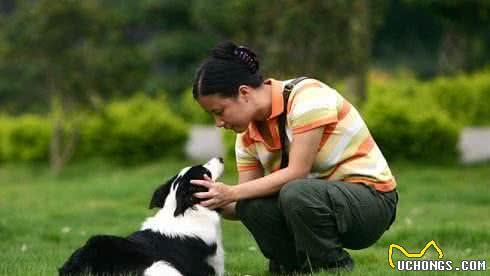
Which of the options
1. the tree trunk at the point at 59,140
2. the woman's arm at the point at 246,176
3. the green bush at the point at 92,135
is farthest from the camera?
the green bush at the point at 92,135

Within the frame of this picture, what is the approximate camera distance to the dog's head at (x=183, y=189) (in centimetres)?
491

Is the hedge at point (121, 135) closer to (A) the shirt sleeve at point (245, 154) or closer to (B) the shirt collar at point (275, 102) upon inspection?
(A) the shirt sleeve at point (245, 154)

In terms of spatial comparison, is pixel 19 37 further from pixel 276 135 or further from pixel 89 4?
pixel 276 135

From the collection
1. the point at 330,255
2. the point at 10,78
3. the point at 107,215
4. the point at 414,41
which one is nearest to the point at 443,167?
the point at 107,215

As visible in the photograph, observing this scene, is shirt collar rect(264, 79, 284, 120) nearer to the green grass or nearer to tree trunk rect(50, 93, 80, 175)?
the green grass

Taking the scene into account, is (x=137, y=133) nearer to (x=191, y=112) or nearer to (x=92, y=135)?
(x=92, y=135)

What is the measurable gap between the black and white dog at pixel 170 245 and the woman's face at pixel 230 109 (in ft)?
1.12

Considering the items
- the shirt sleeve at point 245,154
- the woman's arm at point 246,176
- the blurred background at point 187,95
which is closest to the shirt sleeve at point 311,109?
the shirt sleeve at point 245,154

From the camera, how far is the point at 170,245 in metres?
4.88

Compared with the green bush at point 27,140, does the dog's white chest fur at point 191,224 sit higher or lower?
lower

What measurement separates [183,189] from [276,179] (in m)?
0.48

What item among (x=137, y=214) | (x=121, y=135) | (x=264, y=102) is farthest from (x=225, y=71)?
(x=121, y=135)

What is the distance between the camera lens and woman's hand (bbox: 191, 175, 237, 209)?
479 centimetres

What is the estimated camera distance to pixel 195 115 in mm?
22125
